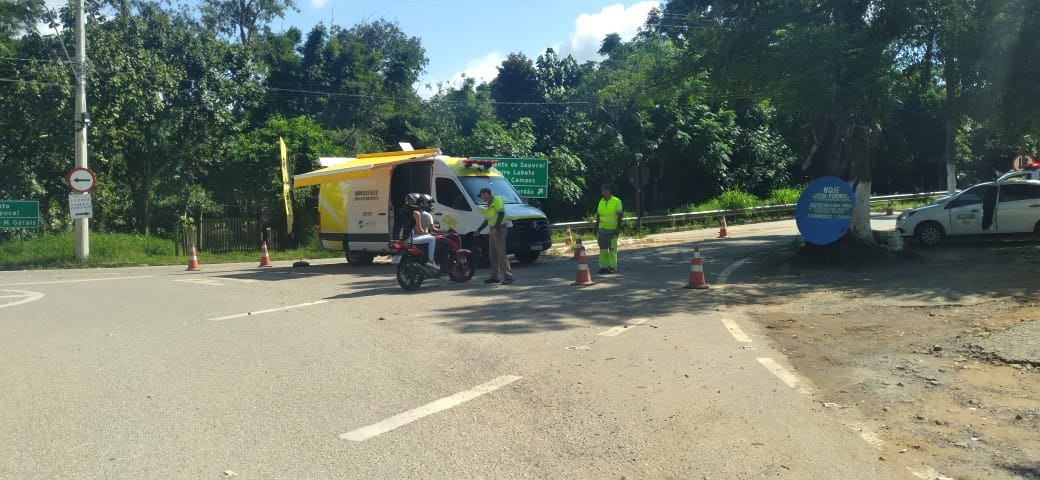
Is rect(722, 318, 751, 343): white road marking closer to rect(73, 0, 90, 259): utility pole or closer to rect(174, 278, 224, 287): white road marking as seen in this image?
rect(174, 278, 224, 287): white road marking

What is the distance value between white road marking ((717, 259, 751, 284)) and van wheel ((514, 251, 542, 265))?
4.54m

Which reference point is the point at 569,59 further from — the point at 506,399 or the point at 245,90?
the point at 506,399

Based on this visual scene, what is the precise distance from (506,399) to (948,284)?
30.9ft

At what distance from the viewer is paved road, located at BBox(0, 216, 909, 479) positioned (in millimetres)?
4801

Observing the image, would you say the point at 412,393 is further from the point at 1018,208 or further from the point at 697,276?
the point at 1018,208

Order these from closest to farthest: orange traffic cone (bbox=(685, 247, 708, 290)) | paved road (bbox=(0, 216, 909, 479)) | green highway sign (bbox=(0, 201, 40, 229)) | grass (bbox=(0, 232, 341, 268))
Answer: paved road (bbox=(0, 216, 909, 479)), orange traffic cone (bbox=(685, 247, 708, 290)), grass (bbox=(0, 232, 341, 268)), green highway sign (bbox=(0, 201, 40, 229))

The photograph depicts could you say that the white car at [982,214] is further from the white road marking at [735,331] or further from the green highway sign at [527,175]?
the green highway sign at [527,175]

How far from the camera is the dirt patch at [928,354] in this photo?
16.8 ft

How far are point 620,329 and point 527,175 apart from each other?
677 inches

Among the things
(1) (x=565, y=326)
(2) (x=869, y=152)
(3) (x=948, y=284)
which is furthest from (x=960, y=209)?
(1) (x=565, y=326)

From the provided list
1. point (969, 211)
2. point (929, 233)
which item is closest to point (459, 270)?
point (929, 233)

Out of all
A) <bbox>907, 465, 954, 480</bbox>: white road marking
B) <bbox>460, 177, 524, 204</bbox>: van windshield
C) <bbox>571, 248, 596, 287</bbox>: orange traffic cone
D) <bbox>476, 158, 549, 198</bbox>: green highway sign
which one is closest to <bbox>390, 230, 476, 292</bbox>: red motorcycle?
<bbox>571, 248, 596, 287</bbox>: orange traffic cone

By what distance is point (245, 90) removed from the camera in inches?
1221

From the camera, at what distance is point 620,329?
9.42 m
